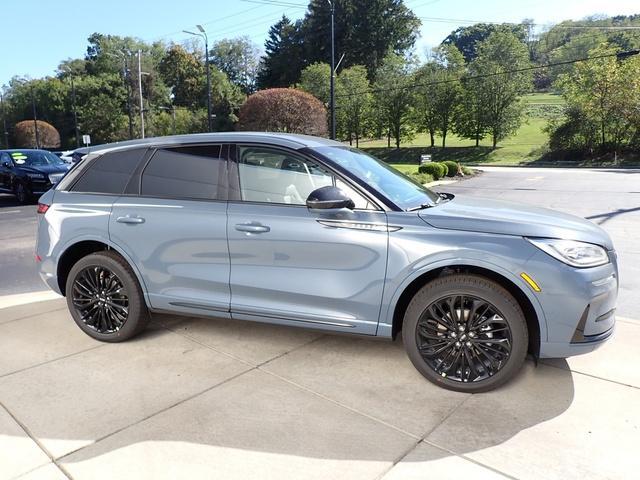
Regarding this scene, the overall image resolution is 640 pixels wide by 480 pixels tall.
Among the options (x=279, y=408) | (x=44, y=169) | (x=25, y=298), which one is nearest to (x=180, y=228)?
(x=279, y=408)

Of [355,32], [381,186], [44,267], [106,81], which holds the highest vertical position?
[355,32]

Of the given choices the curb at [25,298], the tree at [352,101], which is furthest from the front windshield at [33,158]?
the tree at [352,101]

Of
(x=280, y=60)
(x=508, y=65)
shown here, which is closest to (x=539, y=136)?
(x=508, y=65)

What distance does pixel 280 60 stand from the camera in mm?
73188

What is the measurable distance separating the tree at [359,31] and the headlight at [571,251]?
2728 inches

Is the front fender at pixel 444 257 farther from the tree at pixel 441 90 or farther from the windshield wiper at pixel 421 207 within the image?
the tree at pixel 441 90

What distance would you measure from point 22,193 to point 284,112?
730 inches

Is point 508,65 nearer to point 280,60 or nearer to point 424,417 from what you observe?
point 280,60

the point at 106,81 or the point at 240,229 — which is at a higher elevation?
the point at 106,81

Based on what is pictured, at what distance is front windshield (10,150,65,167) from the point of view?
14844mm

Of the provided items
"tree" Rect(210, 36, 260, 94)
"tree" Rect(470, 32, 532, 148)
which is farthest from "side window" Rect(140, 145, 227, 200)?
"tree" Rect(210, 36, 260, 94)

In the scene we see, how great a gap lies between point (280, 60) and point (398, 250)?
7527 cm

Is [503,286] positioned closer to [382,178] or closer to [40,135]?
[382,178]

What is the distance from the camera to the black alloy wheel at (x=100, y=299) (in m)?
3.98
